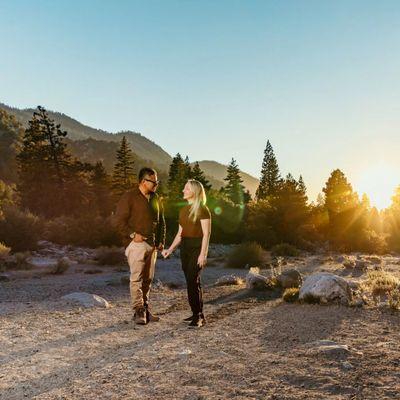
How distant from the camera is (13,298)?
9266 millimetres

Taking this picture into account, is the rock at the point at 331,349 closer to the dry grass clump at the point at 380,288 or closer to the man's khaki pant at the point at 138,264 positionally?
the man's khaki pant at the point at 138,264

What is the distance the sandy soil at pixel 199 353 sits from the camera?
398 cm

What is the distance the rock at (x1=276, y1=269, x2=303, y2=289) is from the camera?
35.4 ft

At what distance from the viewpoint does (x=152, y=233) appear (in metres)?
6.82

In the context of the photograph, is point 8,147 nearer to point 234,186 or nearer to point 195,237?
point 234,186

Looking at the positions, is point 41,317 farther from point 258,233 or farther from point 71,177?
point 71,177

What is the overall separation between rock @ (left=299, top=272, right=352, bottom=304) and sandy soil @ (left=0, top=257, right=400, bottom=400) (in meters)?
0.31

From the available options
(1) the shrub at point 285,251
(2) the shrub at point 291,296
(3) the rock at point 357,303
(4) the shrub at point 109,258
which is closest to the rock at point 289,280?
(2) the shrub at point 291,296

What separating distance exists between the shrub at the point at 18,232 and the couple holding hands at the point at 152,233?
14962mm

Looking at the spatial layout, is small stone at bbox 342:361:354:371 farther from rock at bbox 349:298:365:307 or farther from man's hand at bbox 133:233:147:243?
rock at bbox 349:298:365:307

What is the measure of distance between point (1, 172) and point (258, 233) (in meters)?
62.3

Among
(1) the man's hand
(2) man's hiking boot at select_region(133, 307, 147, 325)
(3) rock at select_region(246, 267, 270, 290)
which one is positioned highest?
(1) the man's hand

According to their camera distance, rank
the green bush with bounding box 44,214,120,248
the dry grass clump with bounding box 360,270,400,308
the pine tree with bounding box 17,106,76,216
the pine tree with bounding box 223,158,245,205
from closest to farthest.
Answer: the dry grass clump with bounding box 360,270,400,308, the green bush with bounding box 44,214,120,248, the pine tree with bounding box 17,106,76,216, the pine tree with bounding box 223,158,245,205

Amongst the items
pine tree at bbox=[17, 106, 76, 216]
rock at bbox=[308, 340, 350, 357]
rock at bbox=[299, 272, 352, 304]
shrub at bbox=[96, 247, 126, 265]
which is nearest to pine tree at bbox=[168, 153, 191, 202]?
pine tree at bbox=[17, 106, 76, 216]
